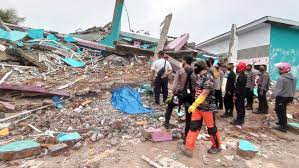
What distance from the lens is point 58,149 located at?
5.71m

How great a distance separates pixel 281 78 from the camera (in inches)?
298

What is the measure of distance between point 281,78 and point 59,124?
200 inches

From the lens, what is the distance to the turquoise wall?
14727 millimetres

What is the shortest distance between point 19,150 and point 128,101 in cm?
337

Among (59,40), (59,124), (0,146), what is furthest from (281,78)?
(59,40)

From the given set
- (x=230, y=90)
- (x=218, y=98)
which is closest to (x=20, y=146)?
(x=230, y=90)

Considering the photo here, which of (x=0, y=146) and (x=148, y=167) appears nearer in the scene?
(x=148, y=167)

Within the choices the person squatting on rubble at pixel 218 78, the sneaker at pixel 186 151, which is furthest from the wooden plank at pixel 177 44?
the sneaker at pixel 186 151

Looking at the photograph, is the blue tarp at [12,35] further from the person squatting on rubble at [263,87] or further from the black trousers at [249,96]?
the person squatting on rubble at [263,87]

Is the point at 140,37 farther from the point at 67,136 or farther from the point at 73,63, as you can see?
the point at 67,136

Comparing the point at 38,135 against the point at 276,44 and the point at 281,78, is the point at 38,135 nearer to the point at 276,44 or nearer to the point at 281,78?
the point at 281,78

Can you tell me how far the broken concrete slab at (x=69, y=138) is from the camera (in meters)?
6.00

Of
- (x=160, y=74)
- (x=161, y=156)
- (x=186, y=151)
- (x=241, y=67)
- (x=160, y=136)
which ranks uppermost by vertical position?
(x=241, y=67)

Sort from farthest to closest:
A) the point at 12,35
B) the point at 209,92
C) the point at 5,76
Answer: the point at 12,35, the point at 5,76, the point at 209,92
